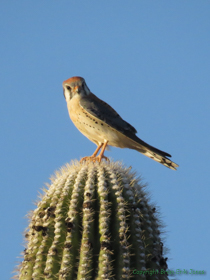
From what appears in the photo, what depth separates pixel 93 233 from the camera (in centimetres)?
462

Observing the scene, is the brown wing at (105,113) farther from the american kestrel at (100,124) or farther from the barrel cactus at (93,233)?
the barrel cactus at (93,233)

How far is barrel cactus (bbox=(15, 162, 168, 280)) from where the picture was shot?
4473 mm

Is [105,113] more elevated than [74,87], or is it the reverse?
[74,87]

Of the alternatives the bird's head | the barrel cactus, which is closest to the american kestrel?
the bird's head

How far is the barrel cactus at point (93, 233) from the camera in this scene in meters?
4.47

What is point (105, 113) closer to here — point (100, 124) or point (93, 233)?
point (100, 124)

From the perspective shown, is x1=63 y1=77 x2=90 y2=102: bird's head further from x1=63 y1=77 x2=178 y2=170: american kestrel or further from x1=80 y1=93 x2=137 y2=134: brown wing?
x1=80 y1=93 x2=137 y2=134: brown wing

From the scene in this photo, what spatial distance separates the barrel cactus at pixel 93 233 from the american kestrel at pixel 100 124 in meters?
2.12

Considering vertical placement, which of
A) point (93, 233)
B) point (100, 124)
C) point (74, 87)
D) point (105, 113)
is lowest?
point (93, 233)

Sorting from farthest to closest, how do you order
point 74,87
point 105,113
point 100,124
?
point 74,87, point 105,113, point 100,124

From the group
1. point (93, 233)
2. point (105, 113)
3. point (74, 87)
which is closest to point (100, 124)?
point (105, 113)

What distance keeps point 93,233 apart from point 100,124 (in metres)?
3.22

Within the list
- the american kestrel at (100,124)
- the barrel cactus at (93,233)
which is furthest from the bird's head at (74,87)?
the barrel cactus at (93,233)

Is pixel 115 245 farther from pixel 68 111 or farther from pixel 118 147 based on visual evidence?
pixel 68 111
